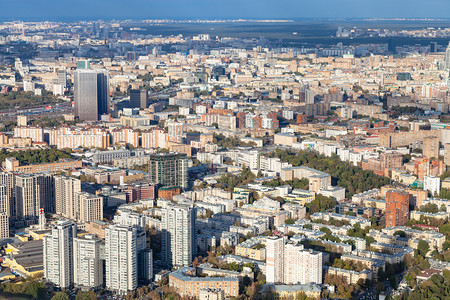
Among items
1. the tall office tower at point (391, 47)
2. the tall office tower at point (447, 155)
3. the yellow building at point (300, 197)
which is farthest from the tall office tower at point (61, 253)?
the tall office tower at point (391, 47)

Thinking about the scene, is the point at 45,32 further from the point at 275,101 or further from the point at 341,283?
the point at 341,283

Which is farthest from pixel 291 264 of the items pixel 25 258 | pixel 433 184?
pixel 433 184

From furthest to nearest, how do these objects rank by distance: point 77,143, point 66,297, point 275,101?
point 275,101 < point 77,143 < point 66,297

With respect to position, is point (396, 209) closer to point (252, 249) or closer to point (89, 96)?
point (252, 249)

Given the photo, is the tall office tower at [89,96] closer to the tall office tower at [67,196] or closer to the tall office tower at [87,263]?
the tall office tower at [67,196]

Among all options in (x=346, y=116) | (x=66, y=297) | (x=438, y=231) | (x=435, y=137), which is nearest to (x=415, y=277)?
(x=438, y=231)
